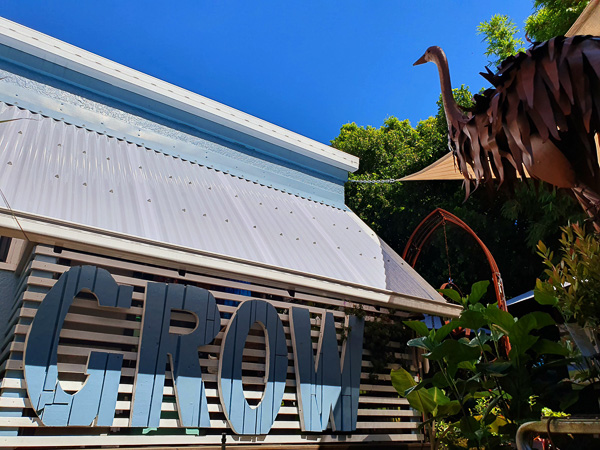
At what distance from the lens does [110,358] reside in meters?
3.65

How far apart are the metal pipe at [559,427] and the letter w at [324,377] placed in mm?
3505

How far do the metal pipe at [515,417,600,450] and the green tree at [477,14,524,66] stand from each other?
534 inches

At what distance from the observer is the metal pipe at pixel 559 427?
1173 millimetres

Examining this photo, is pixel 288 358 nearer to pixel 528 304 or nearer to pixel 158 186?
pixel 158 186

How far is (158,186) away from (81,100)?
1.87 meters

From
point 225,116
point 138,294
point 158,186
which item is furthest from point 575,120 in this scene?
point 225,116

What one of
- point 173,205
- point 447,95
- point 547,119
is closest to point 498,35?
point 447,95

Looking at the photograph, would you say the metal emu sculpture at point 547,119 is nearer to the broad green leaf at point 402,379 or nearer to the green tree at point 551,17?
the broad green leaf at point 402,379

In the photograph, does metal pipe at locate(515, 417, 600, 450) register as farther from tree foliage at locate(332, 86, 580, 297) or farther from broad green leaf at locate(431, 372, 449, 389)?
tree foliage at locate(332, 86, 580, 297)

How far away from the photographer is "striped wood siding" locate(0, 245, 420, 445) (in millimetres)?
3398

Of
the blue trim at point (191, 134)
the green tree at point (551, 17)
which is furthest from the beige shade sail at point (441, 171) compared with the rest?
the green tree at point (551, 17)

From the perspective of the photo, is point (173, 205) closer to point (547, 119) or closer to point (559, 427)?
point (547, 119)

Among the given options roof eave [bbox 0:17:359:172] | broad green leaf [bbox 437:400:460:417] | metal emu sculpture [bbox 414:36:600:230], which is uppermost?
roof eave [bbox 0:17:359:172]

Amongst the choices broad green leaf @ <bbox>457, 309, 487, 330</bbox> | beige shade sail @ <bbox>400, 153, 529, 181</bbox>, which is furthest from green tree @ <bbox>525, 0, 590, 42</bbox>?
broad green leaf @ <bbox>457, 309, 487, 330</bbox>
